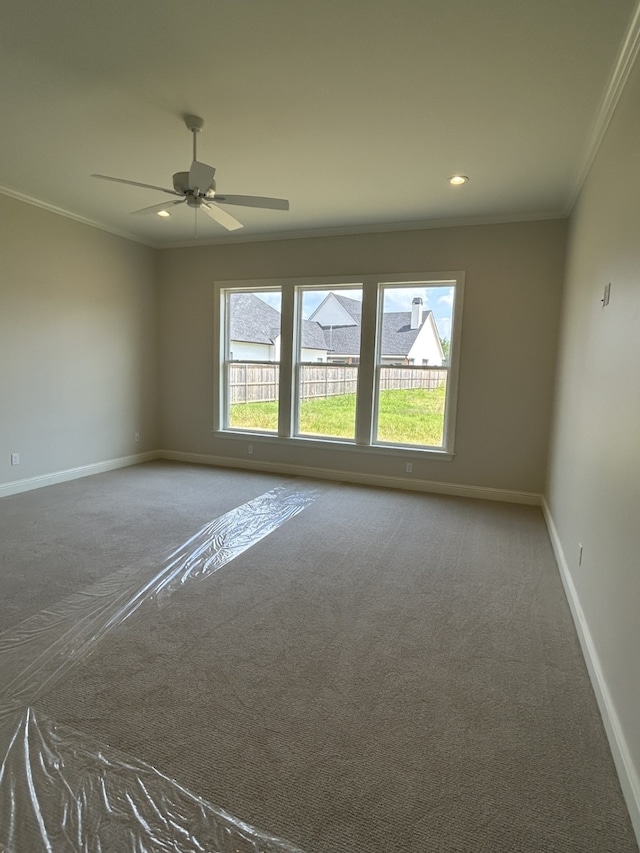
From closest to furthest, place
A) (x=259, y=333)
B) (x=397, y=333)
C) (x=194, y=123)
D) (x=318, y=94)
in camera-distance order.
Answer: (x=318, y=94) < (x=194, y=123) < (x=397, y=333) < (x=259, y=333)

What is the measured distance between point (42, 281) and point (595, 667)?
5.49m

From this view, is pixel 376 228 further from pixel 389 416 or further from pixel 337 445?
pixel 337 445

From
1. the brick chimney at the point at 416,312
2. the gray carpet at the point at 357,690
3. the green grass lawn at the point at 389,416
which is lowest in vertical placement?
the gray carpet at the point at 357,690

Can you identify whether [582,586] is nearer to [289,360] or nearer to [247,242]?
[289,360]

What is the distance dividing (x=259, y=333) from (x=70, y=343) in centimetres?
218

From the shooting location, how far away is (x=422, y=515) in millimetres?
4168

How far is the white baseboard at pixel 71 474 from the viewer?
4.44 metres

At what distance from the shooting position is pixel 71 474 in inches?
199

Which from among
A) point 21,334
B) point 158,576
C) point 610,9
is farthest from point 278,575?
point 21,334

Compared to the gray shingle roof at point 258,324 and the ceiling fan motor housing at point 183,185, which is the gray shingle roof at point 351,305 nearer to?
the gray shingle roof at point 258,324

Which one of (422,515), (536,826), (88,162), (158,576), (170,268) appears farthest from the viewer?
(170,268)

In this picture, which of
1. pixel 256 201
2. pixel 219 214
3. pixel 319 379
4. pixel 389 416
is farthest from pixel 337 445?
pixel 256 201

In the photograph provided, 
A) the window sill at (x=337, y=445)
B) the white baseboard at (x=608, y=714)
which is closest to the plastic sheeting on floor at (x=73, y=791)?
the white baseboard at (x=608, y=714)

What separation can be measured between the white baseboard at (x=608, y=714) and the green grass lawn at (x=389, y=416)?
2.36 metres
